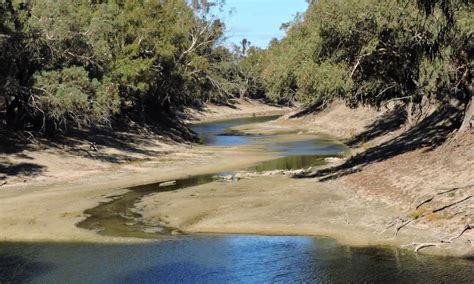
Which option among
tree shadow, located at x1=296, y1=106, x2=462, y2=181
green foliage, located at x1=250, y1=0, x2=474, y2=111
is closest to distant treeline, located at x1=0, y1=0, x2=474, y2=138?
green foliage, located at x1=250, y1=0, x2=474, y2=111

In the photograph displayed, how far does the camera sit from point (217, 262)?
1551cm

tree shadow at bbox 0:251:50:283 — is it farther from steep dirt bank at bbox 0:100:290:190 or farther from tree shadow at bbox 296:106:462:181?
tree shadow at bbox 296:106:462:181

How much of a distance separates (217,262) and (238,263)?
0.57 m

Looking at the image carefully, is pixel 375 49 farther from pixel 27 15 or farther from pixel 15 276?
pixel 27 15

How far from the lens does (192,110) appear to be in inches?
4016

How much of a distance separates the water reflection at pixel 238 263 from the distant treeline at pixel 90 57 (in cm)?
1652

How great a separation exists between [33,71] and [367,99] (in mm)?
19392

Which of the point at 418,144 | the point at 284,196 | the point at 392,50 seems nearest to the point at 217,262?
the point at 284,196

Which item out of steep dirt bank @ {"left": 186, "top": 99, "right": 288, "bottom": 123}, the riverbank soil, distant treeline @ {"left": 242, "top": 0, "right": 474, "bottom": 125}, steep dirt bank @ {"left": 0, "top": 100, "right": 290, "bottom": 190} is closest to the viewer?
the riverbank soil

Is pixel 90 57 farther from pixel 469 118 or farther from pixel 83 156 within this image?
pixel 469 118

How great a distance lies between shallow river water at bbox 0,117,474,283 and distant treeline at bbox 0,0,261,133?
15.8 m

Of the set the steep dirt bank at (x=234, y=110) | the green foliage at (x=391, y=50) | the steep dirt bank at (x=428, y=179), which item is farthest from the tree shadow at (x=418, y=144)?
the steep dirt bank at (x=234, y=110)

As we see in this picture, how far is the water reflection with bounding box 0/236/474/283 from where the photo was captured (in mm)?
13953

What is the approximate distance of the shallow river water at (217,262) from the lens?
14.0 metres
